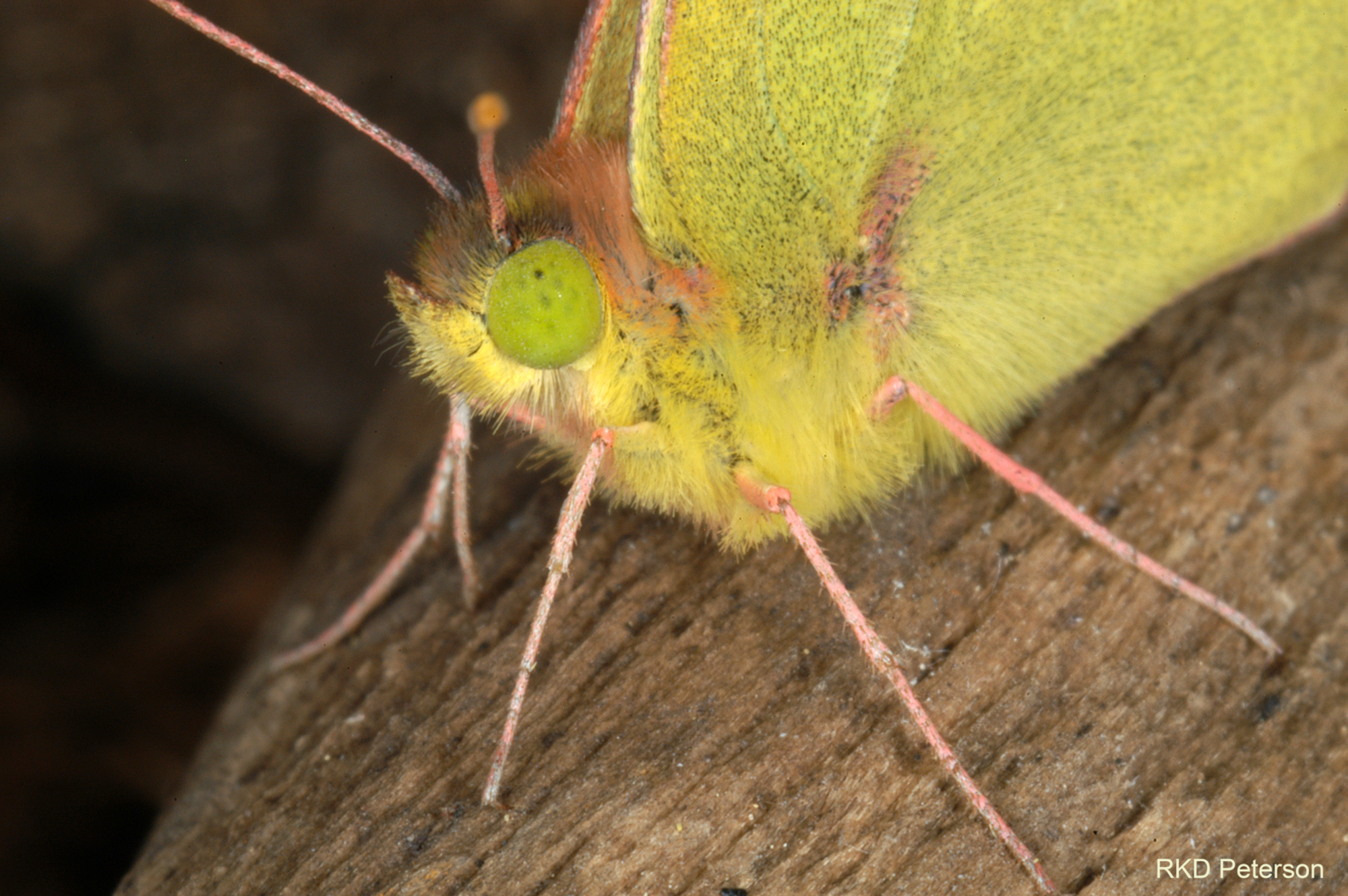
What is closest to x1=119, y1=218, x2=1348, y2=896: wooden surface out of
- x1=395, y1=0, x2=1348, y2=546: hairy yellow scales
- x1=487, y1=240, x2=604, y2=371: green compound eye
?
x1=395, y1=0, x2=1348, y2=546: hairy yellow scales

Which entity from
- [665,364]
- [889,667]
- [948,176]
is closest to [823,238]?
[948,176]

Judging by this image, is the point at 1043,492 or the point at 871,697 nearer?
the point at 871,697

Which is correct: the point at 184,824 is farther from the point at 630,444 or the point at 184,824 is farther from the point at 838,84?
the point at 838,84

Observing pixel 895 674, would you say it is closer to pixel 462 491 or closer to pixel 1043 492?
pixel 1043 492

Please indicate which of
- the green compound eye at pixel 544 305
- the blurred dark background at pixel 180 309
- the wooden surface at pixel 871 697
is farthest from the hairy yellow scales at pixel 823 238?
the blurred dark background at pixel 180 309

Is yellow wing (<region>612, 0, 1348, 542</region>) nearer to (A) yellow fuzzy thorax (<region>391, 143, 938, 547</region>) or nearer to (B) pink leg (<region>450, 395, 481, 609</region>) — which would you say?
(A) yellow fuzzy thorax (<region>391, 143, 938, 547</region>)

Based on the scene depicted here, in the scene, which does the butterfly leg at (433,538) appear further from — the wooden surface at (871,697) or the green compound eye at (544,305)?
the green compound eye at (544,305)

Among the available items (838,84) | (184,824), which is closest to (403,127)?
(838,84)
